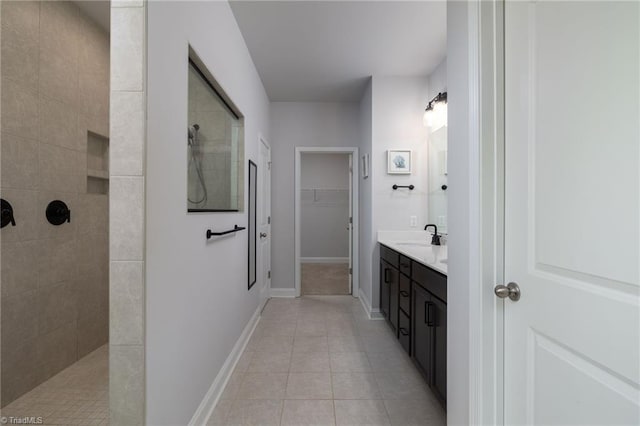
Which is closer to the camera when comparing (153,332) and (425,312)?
(153,332)

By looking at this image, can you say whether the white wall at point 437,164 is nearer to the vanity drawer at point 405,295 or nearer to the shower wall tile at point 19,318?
the vanity drawer at point 405,295

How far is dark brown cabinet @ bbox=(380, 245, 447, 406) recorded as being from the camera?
1.48 m

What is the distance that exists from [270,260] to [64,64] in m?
2.75

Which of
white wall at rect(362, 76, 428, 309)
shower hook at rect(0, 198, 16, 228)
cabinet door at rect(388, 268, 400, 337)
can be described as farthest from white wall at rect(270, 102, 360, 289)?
shower hook at rect(0, 198, 16, 228)

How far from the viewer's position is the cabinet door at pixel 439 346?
4.75 ft

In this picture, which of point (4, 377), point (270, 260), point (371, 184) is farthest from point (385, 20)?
point (4, 377)

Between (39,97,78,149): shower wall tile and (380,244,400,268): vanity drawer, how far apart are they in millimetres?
2619

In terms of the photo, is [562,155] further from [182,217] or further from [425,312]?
[182,217]

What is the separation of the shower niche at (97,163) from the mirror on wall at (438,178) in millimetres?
2979

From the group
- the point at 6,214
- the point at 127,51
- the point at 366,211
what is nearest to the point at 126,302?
the point at 127,51

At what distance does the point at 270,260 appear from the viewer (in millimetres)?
3771

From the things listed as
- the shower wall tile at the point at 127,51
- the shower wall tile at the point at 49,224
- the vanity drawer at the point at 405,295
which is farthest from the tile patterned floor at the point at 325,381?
the shower wall tile at the point at 127,51

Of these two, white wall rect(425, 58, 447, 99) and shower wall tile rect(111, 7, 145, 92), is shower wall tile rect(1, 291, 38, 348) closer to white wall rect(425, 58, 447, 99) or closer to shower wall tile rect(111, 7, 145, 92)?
shower wall tile rect(111, 7, 145, 92)

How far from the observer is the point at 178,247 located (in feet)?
4.11
